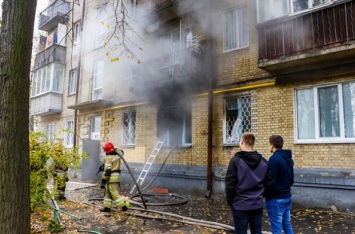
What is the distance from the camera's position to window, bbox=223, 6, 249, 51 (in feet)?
30.9

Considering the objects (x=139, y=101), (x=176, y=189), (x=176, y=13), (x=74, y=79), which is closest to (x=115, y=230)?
(x=176, y=189)

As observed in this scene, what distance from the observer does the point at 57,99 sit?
57.6ft

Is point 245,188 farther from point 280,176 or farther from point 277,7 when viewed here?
point 277,7

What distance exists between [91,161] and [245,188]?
→ 38.9 feet

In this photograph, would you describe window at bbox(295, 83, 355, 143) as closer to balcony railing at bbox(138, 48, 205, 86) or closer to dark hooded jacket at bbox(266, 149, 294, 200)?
balcony railing at bbox(138, 48, 205, 86)

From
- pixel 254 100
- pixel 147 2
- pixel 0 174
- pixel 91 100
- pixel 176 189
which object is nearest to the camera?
pixel 0 174

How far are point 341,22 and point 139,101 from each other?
25.8 ft

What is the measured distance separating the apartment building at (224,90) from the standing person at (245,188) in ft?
14.4

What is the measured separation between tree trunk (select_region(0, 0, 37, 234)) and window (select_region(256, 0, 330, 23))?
636cm

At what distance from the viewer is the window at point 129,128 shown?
1287 cm

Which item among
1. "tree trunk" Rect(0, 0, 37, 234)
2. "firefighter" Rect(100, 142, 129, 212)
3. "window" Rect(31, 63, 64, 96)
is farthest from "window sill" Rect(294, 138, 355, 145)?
"window" Rect(31, 63, 64, 96)

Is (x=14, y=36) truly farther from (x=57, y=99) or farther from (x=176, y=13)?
(x=57, y=99)

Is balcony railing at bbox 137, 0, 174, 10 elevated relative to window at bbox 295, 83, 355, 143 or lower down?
elevated

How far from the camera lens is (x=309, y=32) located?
7.13 m
